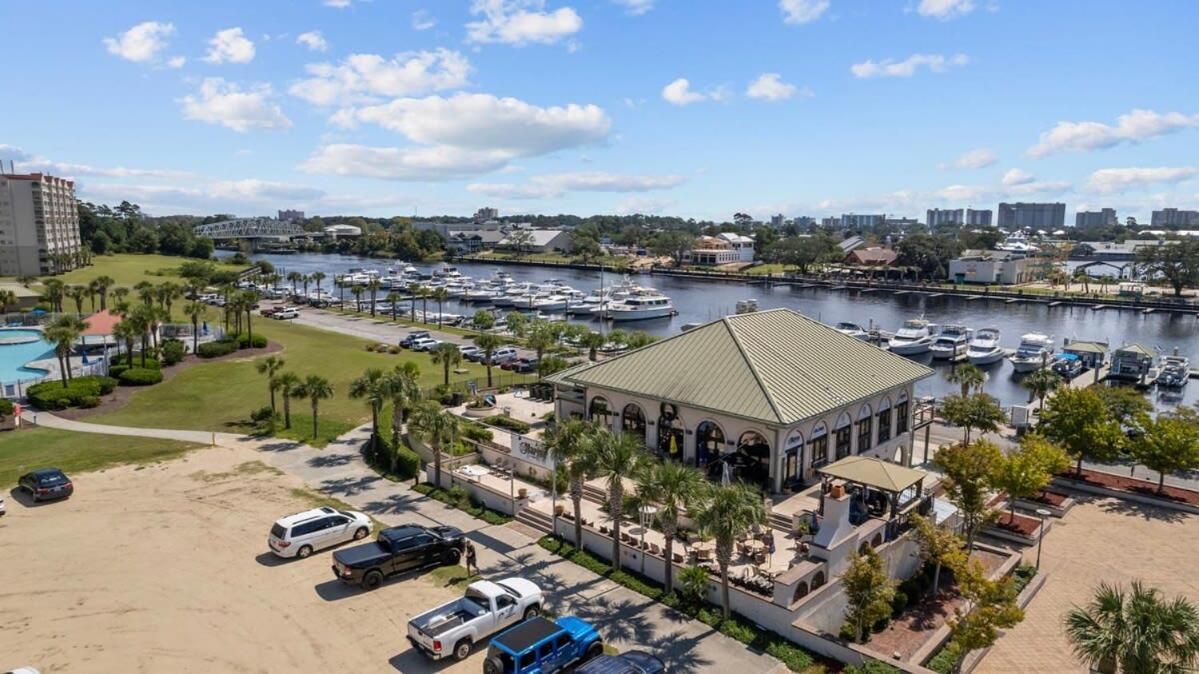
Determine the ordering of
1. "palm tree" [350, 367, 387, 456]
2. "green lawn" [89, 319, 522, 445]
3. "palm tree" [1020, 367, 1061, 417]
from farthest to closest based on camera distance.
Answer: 1. "palm tree" [1020, 367, 1061, 417]
2. "green lawn" [89, 319, 522, 445]
3. "palm tree" [350, 367, 387, 456]

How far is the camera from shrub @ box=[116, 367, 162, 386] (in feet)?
180

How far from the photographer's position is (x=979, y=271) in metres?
163

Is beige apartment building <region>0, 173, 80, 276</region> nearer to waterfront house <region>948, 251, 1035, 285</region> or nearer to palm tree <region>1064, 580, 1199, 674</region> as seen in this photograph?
palm tree <region>1064, 580, 1199, 674</region>

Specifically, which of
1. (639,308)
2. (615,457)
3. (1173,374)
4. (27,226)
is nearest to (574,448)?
(615,457)

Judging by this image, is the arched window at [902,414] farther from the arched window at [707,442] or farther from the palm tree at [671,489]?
the palm tree at [671,489]

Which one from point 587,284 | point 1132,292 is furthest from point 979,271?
point 587,284

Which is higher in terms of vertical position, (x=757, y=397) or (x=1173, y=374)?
(x=757, y=397)

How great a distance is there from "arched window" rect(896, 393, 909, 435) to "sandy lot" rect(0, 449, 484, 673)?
2537cm

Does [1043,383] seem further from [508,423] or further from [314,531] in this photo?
[314,531]

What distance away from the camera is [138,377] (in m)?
54.9

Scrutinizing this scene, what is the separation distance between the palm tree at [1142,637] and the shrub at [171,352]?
6381cm

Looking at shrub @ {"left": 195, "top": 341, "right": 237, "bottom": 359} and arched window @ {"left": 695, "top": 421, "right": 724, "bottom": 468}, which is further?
shrub @ {"left": 195, "top": 341, "right": 237, "bottom": 359}

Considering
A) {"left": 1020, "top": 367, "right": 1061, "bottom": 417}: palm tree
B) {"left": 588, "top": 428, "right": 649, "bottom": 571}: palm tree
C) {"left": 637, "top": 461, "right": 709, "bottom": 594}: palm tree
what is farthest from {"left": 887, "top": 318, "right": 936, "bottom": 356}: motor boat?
{"left": 637, "top": 461, "right": 709, "bottom": 594}: palm tree

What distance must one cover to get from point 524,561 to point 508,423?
15.6 m
